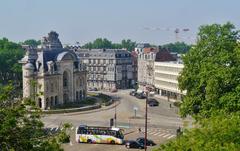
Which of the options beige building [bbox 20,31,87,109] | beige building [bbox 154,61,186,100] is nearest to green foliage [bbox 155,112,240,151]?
beige building [bbox 20,31,87,109]

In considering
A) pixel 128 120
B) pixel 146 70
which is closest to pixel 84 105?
pixel 128 120

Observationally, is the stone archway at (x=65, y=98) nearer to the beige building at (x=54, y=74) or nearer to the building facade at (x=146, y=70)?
the beige building at (x=54, y=74)

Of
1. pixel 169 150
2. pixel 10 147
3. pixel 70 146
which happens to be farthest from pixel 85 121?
pixel 10 147

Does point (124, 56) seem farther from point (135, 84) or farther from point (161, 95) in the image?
point (161, 95)

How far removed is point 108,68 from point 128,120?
2872 inches

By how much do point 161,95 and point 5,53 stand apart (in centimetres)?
4760

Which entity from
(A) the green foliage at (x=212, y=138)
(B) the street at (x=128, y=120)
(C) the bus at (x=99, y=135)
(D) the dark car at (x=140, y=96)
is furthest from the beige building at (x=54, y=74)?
(A) the green foliage at (x=212, y=138)

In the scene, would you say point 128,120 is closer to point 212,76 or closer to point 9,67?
point 212,76

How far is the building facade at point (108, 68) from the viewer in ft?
563

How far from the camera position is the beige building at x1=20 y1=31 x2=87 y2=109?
373 feet

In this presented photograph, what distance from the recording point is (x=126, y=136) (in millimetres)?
82375

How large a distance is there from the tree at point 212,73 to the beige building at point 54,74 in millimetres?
46720

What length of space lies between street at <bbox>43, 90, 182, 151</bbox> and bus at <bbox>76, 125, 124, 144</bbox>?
1166mm

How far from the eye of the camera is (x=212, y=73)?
6372 cm
